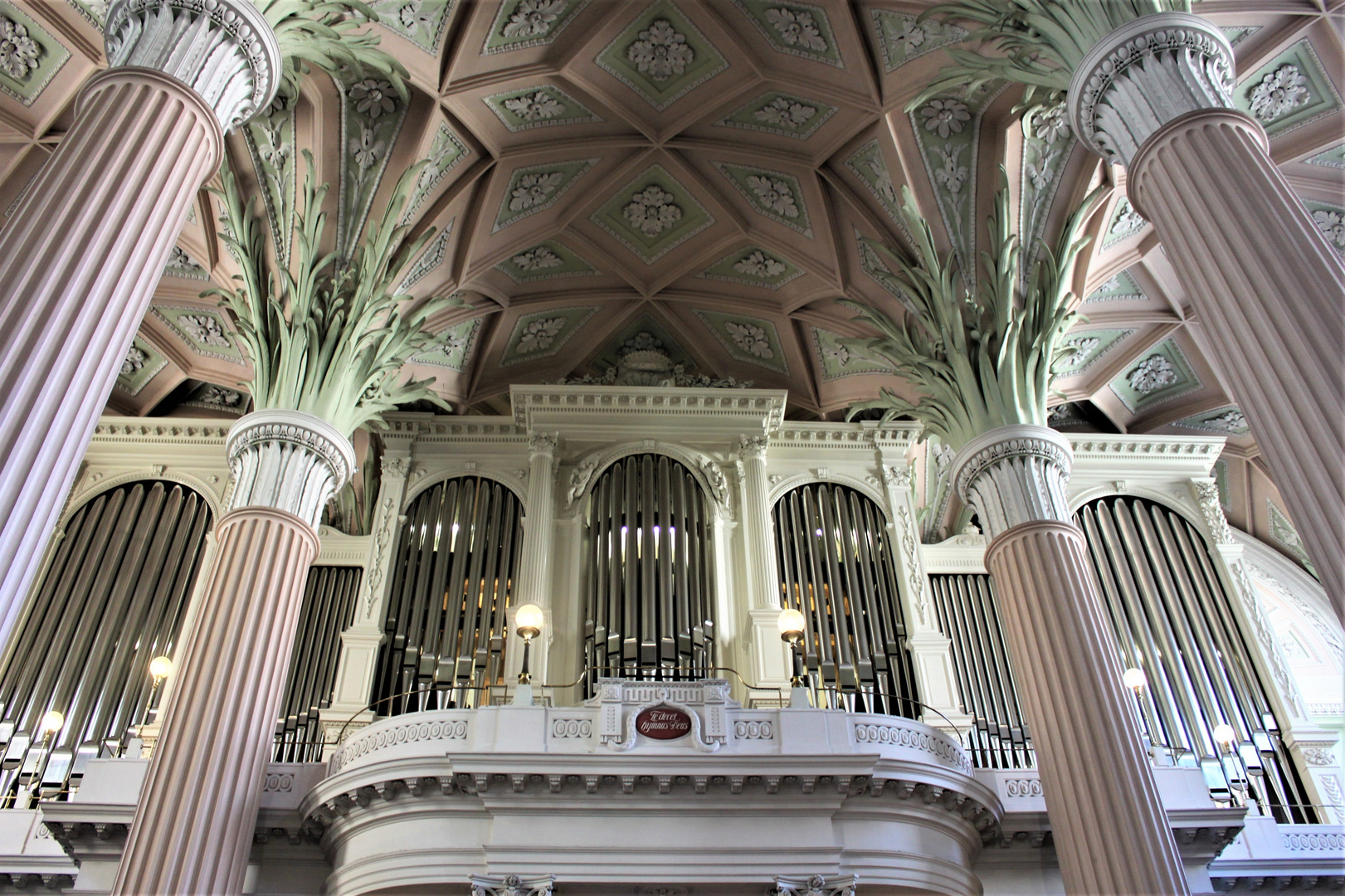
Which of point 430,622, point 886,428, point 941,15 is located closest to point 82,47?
point 430,622

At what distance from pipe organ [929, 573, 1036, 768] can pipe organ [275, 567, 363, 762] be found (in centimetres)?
861

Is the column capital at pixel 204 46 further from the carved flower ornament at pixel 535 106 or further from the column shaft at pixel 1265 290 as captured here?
the column shaft at pixel 1265 290

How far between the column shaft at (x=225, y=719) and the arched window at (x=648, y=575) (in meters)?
3.94

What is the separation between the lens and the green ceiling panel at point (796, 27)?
45.4ft

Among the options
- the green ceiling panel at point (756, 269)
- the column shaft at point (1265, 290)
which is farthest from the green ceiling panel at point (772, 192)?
the column shaft at point (1265, 290)

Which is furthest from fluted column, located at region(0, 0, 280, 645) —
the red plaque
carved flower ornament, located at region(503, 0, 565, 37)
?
the red plaque

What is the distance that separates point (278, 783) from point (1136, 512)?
13.2m

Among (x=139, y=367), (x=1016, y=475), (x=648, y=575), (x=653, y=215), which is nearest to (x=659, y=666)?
(x=648, y=575)

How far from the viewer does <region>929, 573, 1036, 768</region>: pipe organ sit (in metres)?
14.7

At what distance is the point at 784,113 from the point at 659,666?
306 inches

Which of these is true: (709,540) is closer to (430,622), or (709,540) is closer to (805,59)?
(430,622)

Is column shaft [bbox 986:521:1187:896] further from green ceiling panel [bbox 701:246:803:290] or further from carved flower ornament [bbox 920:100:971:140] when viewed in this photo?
green ceiling panel [bbox 701:246:803:290]

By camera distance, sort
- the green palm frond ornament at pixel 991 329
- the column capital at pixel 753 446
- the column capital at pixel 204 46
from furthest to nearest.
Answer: the column capital at pixel 753 446 < the green palm frond ornament at pixel 991 329 < the column capital at pixel 204 46

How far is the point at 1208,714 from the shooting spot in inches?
591
